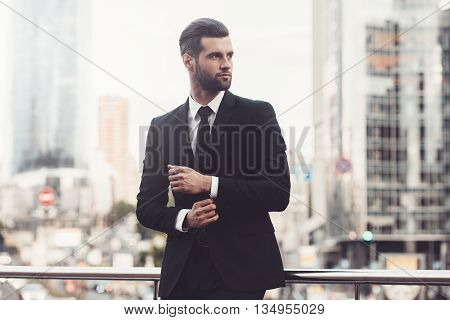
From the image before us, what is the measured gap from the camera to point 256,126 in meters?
2.43

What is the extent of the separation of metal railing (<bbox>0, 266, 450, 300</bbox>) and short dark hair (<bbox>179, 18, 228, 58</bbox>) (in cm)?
76

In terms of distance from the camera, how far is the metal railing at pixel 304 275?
7.82 ft

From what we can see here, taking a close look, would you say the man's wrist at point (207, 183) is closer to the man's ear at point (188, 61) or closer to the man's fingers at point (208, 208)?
the man's fingers at point (208, 208)

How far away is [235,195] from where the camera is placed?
2355 mm

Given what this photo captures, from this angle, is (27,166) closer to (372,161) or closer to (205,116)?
(372,161)

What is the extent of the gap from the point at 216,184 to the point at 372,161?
35278 mm

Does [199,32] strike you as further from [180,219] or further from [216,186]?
[180,219]

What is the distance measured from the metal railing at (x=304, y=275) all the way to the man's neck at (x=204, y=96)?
1.95ft

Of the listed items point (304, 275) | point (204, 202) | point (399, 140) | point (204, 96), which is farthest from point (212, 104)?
point (399, 140)

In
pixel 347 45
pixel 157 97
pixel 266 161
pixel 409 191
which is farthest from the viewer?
pixel 409 191

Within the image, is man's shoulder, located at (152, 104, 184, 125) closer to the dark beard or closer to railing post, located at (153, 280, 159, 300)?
the dark beard

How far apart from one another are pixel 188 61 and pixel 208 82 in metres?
0.10

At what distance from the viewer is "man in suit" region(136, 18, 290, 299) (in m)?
2.37
